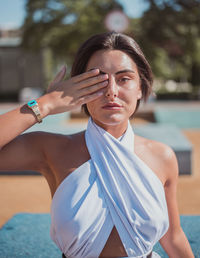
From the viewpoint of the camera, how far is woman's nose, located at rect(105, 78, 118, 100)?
53.6 inches

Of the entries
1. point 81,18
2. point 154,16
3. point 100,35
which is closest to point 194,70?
point 154,16

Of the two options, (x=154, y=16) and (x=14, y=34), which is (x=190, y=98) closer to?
(x=154, y=16)

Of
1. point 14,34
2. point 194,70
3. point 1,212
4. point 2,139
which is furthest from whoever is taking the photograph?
point 14,34

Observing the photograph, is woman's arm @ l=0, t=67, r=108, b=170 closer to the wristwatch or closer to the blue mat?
the wristwatch

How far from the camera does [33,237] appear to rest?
2.65 meters

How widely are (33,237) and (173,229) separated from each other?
147 cm

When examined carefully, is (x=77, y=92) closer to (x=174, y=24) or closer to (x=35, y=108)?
(x=35, y=108)

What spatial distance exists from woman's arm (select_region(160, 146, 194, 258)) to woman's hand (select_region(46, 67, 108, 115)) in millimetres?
498

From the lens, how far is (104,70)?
4.58 ft

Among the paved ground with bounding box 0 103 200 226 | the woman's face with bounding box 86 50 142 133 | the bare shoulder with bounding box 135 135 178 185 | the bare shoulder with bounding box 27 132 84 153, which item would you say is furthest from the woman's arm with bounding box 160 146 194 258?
the paved ground with bounding box 0 103 200 226

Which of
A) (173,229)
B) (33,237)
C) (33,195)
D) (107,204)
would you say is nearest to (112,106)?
(107,204)

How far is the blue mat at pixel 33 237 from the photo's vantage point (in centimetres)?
235

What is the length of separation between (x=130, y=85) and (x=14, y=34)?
39.8m

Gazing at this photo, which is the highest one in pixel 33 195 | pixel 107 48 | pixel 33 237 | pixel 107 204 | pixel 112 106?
pixel 107 48
